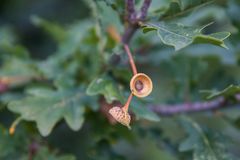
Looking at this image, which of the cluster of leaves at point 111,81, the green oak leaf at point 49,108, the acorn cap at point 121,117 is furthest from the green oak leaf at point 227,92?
the green oak leaf at point 49,108

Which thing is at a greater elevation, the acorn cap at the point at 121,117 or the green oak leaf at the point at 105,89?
the acorn cap at the point at 121,117

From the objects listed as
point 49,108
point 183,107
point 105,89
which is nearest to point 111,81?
point 105,89

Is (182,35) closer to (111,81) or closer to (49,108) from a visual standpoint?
(111,81)

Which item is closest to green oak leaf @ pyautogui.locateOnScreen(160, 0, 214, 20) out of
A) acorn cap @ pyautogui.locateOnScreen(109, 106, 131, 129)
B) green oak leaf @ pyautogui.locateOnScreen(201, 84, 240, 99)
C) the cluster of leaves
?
the cluster of leaves

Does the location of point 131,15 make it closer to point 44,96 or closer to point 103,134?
point 44,96

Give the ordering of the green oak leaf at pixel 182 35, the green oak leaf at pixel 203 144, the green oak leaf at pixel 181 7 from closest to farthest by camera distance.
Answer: the green oak leaf at pixel 182 35 < the green oak leaf at pixel 181 7 < the green oak leaf at pixel 203 144

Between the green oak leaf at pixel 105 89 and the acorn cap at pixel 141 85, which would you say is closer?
the acorn cap at pixel 141 85

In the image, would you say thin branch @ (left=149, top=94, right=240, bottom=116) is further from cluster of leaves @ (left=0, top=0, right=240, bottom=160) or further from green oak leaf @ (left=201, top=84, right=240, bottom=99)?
green oak leaf @ (left=201, top=84, right=240, bottom=99)

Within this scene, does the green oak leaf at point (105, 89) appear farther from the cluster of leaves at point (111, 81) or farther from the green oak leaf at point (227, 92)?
the green oak leaf at point (227, 92)
